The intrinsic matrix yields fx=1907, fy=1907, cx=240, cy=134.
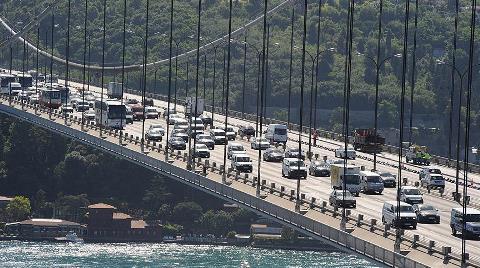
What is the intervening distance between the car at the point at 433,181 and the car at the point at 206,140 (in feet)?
100

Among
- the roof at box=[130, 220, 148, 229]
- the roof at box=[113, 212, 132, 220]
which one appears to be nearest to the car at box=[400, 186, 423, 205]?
the roof at box=[113, 212, 132, 220]

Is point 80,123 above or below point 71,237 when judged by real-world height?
above

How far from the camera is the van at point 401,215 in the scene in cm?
8788

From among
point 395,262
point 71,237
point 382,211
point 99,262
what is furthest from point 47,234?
point 395,262

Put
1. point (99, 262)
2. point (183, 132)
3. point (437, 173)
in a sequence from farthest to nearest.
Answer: point (99, 262) → point (183, 132) → point (437, 173)

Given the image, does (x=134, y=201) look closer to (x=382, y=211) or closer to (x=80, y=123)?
(x=80, y=123)

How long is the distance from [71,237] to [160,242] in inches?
347

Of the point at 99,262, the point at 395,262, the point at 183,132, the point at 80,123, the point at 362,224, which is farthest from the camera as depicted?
the point at 99,262

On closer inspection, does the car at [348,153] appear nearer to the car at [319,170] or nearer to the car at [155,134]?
the car at [319,170]

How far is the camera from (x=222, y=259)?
580ft

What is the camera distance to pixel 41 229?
191m

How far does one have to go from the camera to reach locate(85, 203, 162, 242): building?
7500 inches

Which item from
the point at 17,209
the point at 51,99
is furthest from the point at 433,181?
the point at 17,209

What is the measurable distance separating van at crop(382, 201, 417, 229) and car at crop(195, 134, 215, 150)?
4910 centimetres
